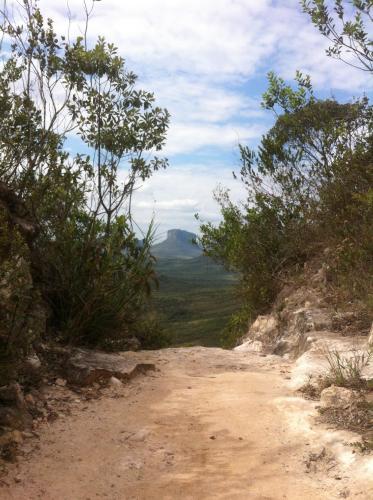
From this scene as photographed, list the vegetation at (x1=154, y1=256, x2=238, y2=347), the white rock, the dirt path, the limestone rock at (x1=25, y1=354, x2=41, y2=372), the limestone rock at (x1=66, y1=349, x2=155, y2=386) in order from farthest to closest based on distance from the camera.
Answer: the vegetation at (x1=154, y1=256, x2=238, y2=347)
the white rock
the limestone rock at (x1=66, y1=349, x2=155, y2=386)
the limestone rock at (x1=25, y1=354, x2=41, y2=372)
the dirt path

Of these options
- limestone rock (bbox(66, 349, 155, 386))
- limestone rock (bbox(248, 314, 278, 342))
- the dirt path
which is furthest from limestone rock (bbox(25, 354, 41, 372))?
limestone rock (bbox(248, 314, 278, 342))

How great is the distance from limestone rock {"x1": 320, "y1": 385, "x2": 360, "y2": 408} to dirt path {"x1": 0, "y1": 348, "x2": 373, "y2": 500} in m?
0.37

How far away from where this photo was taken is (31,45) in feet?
26.1

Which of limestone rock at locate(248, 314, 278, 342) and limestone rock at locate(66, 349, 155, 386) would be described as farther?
limestone rock at locate(248, 314, 278, 342)

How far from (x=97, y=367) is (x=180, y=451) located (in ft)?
7.10

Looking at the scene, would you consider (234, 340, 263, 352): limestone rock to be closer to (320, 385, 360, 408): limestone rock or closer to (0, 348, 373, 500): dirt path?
(0, 348, 373, 500): dirt path

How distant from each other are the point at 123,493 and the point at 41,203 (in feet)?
17.0

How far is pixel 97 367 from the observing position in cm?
645

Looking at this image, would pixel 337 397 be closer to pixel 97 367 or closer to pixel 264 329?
pixel 97 367

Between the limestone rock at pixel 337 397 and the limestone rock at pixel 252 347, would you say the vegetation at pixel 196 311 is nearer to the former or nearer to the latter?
the limestone rock at pixel 252 347

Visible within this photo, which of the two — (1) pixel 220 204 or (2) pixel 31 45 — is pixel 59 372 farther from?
(1) pixel 220 204

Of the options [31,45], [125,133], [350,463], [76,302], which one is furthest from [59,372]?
[31,45]

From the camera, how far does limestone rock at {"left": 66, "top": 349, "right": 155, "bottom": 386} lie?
621 cm

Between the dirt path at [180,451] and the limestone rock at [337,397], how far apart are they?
0.37 metres
